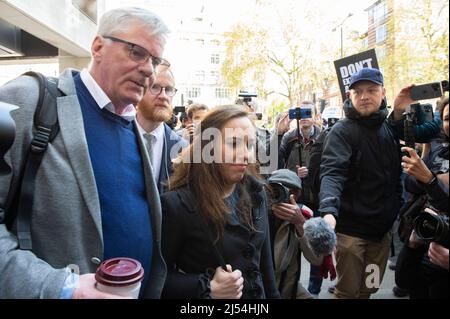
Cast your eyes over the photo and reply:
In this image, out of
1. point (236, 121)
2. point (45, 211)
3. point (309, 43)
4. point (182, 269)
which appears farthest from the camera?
point (309, 43)

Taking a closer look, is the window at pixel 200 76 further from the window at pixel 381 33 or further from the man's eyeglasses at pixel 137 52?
the window at pixel 381 33

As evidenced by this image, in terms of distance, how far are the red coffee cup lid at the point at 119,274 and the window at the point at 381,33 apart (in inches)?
38.2

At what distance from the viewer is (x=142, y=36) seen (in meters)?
1.27

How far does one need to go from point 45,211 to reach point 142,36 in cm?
68

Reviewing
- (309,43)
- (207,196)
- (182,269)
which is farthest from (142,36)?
(182,269)

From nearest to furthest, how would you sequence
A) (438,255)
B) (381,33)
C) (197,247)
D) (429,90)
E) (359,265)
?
(438,255) < (429,90) < (381,33) < (197,247) < (359,265)

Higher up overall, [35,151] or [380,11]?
[380,11]

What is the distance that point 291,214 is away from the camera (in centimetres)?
168

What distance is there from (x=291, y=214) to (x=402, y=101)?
776mm

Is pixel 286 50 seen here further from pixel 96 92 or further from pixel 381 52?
pixel 96 92

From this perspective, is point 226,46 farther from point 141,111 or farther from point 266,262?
point 266,262

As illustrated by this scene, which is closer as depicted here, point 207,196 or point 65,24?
point 207,196

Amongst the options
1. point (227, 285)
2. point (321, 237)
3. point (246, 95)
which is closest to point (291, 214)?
point (321, 237)
